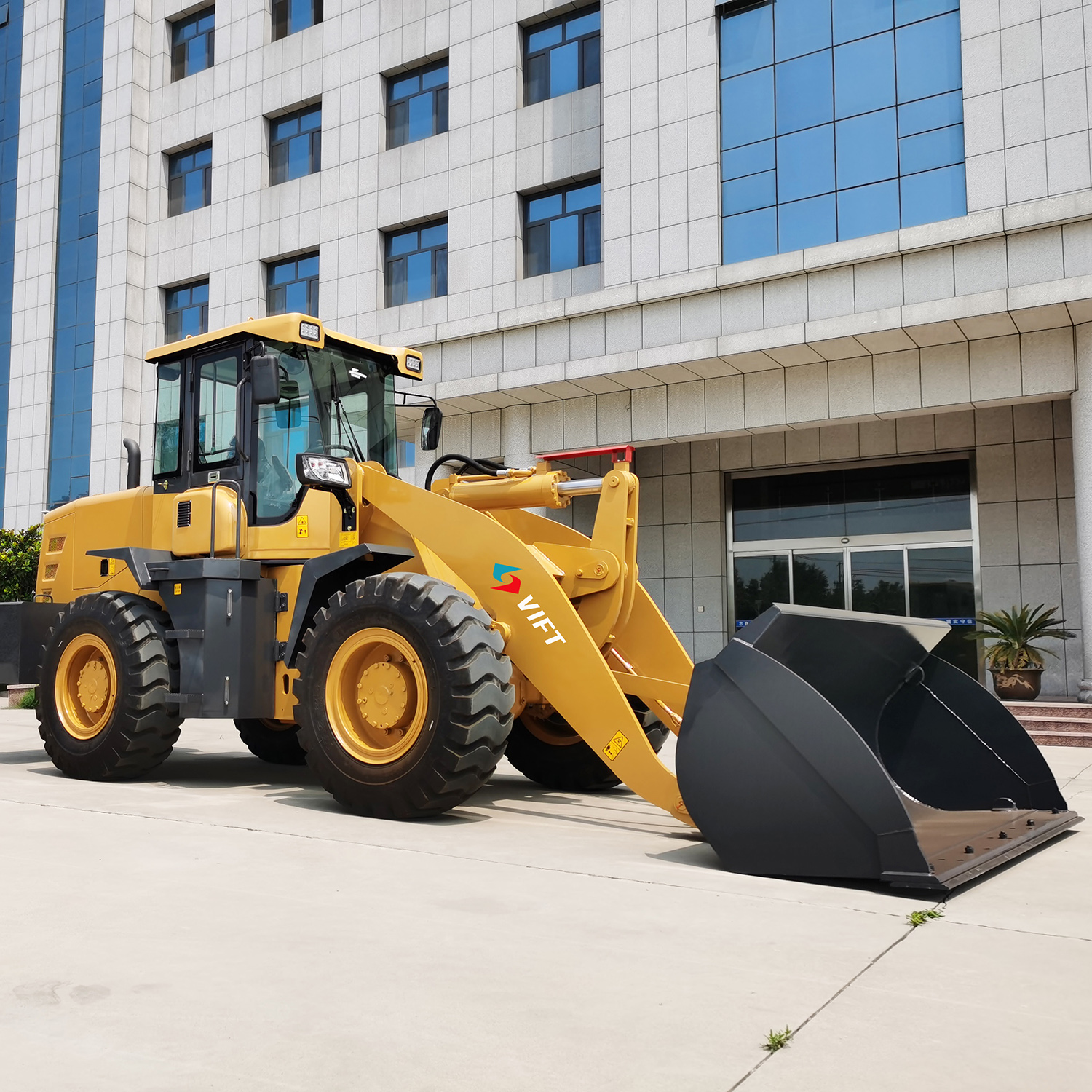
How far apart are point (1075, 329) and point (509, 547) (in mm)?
11232

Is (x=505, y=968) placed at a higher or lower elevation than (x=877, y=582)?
lower

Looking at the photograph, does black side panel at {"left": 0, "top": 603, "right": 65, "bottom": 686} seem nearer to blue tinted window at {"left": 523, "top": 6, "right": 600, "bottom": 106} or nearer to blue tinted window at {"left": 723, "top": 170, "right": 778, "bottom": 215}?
blue tinted window at {"left": 723, "top": 170, "right": 778, "bottom": 215}


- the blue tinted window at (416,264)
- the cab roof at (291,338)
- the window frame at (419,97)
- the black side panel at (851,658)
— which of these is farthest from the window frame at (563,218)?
the black side panel at (851,658)

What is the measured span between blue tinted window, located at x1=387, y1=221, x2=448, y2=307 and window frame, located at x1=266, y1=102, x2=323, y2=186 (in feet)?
10.3

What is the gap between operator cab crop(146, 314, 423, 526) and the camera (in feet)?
27.5

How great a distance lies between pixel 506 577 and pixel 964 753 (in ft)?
9.75

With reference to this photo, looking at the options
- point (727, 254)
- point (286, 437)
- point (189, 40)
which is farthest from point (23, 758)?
point (189, 40)

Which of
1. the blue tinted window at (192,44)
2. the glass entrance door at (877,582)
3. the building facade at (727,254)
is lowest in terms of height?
the glass entrance door at (877,582)

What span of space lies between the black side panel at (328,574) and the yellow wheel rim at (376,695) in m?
0.72

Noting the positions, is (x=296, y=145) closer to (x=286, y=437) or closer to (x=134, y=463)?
(x=134, y=463)

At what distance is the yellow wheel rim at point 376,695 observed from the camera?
6.72 m

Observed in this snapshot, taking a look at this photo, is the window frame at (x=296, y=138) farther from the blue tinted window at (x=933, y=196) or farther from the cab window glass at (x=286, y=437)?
the cab window glass at (x=286, y=437)

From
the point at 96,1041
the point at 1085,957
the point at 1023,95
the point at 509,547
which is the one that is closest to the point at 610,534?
the point at 509,547

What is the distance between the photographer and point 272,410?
8500mm
